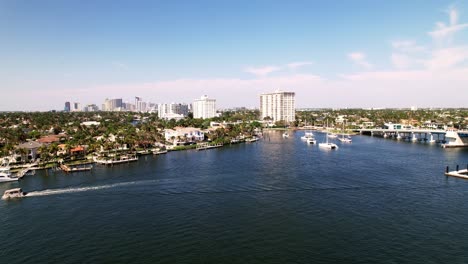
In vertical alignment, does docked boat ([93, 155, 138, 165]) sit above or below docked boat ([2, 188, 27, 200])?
above

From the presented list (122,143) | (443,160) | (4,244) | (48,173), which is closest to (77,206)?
(4,244)

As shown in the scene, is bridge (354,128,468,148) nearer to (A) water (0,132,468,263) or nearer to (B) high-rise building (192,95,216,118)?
(A) water (0,132,468,263)

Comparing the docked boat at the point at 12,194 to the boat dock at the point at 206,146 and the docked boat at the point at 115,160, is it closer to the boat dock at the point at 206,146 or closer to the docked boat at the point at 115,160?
the docked boat at the point at 115,160

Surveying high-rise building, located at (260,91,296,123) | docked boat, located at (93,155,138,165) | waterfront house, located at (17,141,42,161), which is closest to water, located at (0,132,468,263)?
docked boat, located at (93,155,138,165)

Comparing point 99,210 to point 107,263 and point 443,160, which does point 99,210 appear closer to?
point 107,263

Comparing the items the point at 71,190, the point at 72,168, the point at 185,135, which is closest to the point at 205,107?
the point at 185,135

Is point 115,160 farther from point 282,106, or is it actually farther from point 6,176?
point 282,106

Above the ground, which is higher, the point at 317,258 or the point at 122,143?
the point at 122,143
